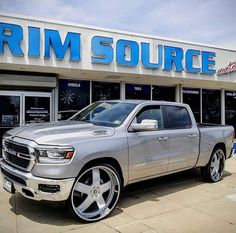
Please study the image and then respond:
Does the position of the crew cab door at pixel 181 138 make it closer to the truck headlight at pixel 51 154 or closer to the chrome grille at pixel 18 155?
the truck headlight at pixel 51 154

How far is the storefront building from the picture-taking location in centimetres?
976

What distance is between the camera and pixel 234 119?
59.2 feet

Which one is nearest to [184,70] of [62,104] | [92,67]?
[92,67]

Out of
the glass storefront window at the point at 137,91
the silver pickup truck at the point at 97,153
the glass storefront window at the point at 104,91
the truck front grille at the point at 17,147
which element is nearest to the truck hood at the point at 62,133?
the silver pickup truck at the point at 97,153

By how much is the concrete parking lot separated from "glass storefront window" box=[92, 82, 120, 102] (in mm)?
7460

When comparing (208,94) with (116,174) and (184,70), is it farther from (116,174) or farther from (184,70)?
(116,174)

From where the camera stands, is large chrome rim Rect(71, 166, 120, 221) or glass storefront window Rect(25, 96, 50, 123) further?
glass storefront window Rect(25, 96, 50, 123)

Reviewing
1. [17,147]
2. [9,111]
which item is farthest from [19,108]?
[17,147]

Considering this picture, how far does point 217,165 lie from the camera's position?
7.25m

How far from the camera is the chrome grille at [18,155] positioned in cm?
414

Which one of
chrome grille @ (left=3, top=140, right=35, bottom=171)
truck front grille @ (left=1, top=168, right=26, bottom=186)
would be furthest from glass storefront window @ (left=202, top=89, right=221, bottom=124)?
truck front grille @ (left=1, top=168, right=26, bottom=186)

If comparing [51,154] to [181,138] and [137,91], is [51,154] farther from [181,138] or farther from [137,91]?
[137,91]

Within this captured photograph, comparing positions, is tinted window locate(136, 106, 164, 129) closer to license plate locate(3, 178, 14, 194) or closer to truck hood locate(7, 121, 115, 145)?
truck hood locate(7, 121, 115, 145)

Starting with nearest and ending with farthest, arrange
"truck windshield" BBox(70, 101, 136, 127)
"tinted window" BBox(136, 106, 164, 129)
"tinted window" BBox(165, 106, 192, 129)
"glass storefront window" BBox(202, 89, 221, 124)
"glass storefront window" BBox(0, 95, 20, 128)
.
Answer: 1. "truck windshield" BBox(70, 101, 136, 127)
2. "tinted window" BBox(136, 106, 164, 129)
3. "tinted window" BBox(165, 106, 192, 129)
4. "glass storefront window" BBox(0, 95, 20, 128)
5. "glass storefront window" BBox(202, 89, 221, 124)
